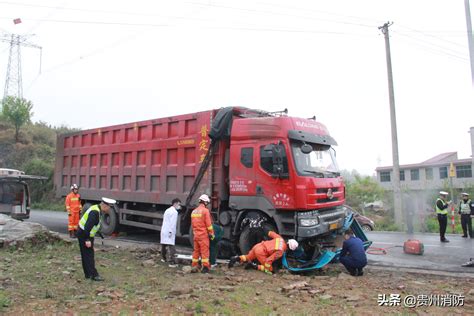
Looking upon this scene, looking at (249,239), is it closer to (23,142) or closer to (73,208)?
(73,208)

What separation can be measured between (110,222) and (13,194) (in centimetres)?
385

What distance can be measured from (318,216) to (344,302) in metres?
2.30

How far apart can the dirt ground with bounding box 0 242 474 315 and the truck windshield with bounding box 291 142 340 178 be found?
6.14 ft

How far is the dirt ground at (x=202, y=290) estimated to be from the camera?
443 cm

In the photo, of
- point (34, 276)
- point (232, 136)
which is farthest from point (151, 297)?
point (232, 136)

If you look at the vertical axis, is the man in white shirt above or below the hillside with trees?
below

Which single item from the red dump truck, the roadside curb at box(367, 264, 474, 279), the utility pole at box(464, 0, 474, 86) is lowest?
the roadside curb at box(367, 264, 474, 279)

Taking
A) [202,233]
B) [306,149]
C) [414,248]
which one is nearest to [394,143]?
[414,248]

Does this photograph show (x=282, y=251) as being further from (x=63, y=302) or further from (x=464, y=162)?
(x=464, y=162)

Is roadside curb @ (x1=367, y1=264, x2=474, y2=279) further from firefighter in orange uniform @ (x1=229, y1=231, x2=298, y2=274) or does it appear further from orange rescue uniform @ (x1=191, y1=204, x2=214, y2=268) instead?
orange rescue uniform @ (x1=191, y1=204, x2=214, y2=268)

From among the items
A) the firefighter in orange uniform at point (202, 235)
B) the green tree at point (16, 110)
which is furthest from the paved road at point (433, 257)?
the green tree at point (16, 110)

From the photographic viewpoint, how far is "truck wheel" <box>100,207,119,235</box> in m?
10.9

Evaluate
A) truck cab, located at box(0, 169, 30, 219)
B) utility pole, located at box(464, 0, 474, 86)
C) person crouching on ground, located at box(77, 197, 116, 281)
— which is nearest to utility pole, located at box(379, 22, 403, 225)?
utility pole, located at box(464, 0, 474, 86)

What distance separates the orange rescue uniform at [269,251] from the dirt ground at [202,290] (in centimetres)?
23
